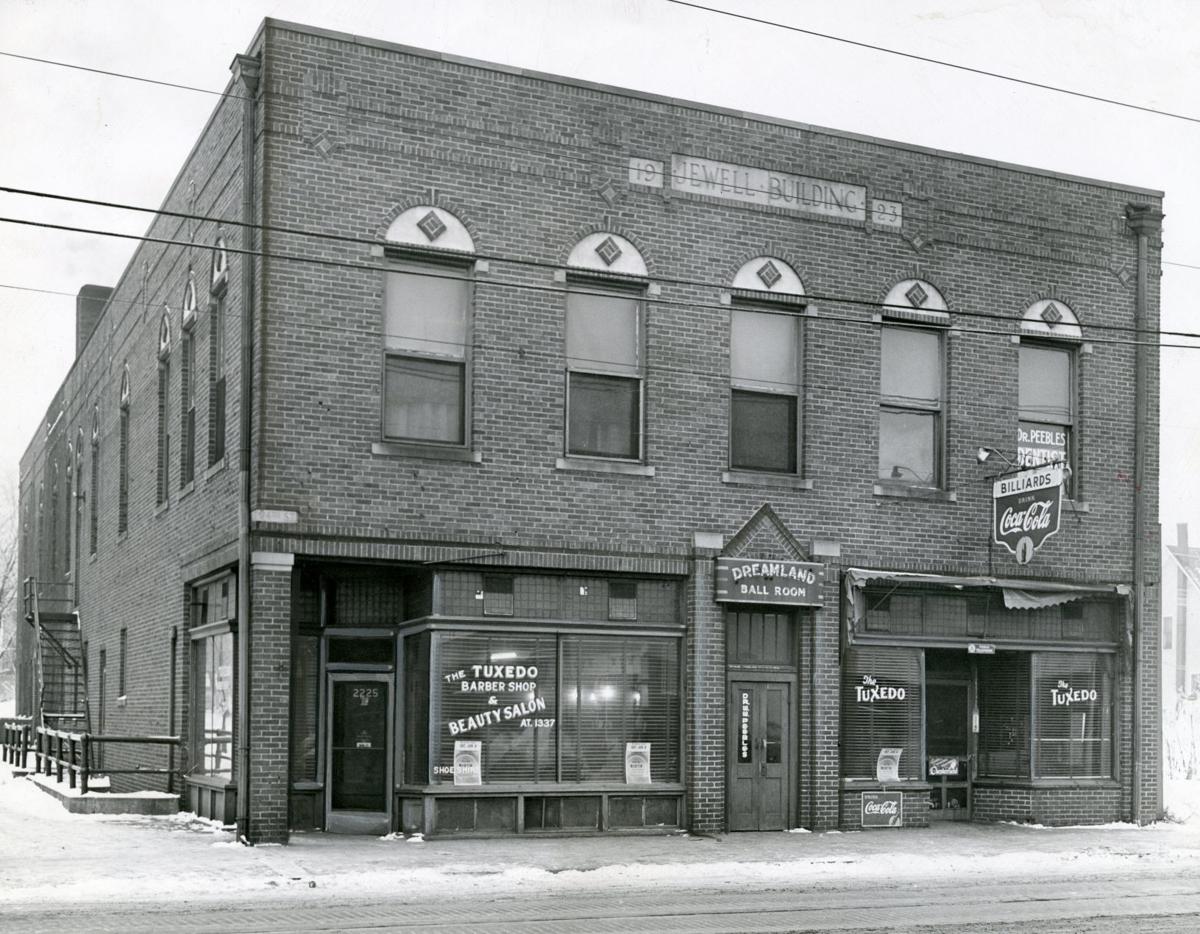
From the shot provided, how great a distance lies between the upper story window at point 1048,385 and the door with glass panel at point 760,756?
5.10m

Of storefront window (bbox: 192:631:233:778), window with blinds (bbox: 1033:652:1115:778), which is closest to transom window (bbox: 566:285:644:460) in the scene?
storefront window (bbox: 192:631:233:778)

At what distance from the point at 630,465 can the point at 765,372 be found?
2.34 metres

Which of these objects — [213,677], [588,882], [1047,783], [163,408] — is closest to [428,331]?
[213,677]

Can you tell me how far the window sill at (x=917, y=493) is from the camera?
20484 mm

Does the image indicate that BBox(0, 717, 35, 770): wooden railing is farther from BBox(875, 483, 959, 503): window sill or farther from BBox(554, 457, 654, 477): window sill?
BBox(875, 483, 959, 503): window sill

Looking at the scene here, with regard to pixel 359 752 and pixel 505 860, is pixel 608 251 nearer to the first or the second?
pixel 359 752

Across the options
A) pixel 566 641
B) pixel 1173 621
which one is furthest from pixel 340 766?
pixel 1173 621

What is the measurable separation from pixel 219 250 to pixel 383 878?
8.56 meters

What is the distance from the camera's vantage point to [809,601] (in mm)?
19656

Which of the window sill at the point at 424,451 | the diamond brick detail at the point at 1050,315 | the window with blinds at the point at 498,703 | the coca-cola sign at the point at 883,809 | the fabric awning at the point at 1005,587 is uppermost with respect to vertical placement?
the diamond brick detail at the point at 1050,315

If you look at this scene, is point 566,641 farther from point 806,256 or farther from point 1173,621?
point 1173,621

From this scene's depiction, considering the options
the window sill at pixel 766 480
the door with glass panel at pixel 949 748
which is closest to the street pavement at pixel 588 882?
the door with glass panel at pixel 949 748

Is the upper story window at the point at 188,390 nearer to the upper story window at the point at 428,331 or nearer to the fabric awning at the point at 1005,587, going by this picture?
the upper story window at the point at 428,331

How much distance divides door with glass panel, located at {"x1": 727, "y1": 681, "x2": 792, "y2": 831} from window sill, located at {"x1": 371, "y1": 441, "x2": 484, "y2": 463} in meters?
4.45
